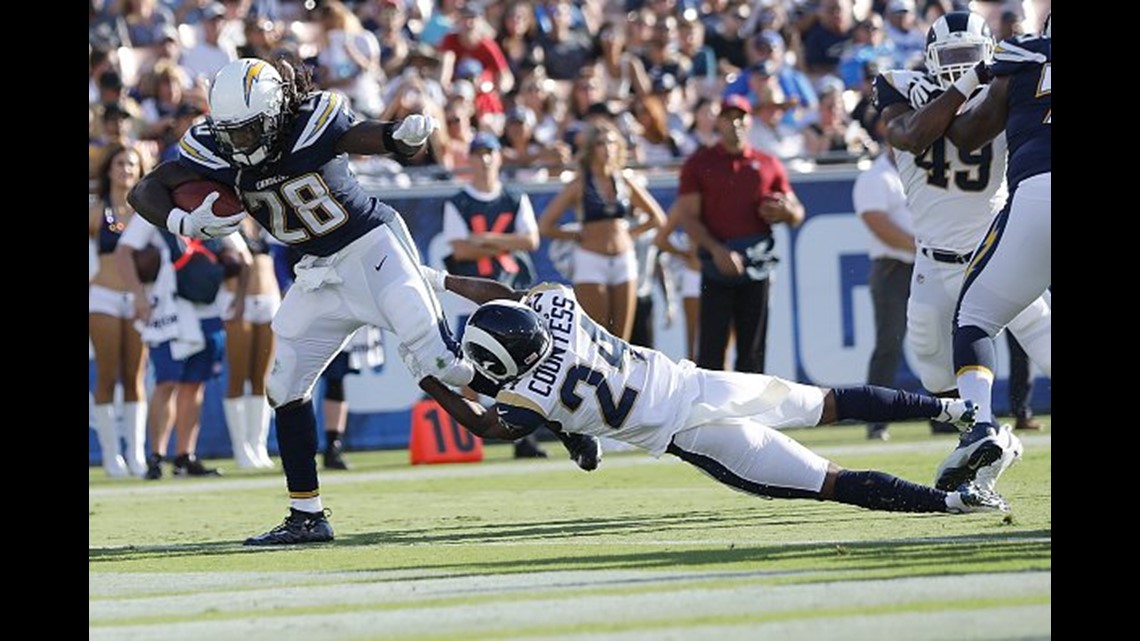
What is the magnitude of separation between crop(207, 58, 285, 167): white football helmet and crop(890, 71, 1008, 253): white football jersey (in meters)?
2.64

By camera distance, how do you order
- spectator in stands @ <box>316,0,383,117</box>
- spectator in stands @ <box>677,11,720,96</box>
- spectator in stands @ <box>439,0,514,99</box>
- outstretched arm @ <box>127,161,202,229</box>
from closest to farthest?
outstretched arm @ <box>127,161,202,229</box> < spectator in stands @ <box>316,0,383,117</box> < spectator in stands @ <box>439,0,514,99</box> < spectator in stands @ <box>677,11,720,96</box>

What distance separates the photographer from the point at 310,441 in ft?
26.1

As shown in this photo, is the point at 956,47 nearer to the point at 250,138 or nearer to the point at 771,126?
the point at 250,138

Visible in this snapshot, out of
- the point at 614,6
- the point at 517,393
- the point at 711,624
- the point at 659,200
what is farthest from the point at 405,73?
the point at 711,624

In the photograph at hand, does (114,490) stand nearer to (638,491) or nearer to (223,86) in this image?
(638,491)

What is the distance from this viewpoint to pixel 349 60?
51.9 feet

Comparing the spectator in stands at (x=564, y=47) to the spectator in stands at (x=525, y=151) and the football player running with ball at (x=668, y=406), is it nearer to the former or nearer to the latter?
the spectator in stands at (x=525, y=151)

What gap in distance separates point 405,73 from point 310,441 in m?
7.72

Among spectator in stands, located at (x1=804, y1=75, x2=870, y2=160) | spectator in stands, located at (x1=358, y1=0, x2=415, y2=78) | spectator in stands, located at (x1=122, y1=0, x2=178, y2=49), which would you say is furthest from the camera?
spectator in stands, located at (x1=358, y1=0, x2=415, y2=78)

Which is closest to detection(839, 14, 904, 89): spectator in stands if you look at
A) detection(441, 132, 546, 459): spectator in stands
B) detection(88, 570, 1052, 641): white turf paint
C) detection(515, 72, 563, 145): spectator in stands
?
detection(515, 72, 563, 145): spectator in stands

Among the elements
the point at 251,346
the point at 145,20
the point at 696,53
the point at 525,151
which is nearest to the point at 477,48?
the point at 696,53

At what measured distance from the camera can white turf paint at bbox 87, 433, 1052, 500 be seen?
36.8 ft

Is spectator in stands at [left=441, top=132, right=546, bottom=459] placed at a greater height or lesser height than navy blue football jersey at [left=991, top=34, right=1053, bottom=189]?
lesser

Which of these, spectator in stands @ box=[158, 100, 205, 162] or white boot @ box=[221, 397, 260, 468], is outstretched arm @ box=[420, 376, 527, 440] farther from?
spectator in stands @ box=[158, 100, 205, 162]
